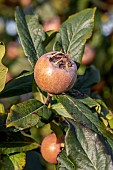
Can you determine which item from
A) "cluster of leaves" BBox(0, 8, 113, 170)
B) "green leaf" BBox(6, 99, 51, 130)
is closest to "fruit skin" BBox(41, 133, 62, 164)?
"cluster of leaves" BBox(0, 8, 113, 170)

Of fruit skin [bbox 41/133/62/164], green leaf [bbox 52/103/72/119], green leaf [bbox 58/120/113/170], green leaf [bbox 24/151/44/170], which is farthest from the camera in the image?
green leaf [bbox 24/151/44/170]

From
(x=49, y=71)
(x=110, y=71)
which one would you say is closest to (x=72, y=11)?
(x=110, y=71)

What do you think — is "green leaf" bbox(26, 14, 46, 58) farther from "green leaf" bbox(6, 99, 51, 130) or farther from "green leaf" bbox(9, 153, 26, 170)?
"green leaf" bbox(9, 153, 26, 170)

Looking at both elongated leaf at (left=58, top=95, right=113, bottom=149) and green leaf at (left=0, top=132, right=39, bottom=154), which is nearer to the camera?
elongated leaf at (left=58, top=95, right=113, bottom=149)

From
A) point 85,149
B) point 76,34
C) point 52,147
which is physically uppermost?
point 76,34

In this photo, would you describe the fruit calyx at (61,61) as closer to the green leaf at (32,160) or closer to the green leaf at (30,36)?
the green leaf at (30,36)

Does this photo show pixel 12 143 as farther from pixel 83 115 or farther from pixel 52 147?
pixel 83 115

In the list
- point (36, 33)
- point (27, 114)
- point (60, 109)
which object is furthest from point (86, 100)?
point (36, 33)

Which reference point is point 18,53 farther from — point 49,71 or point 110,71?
point 49,71
